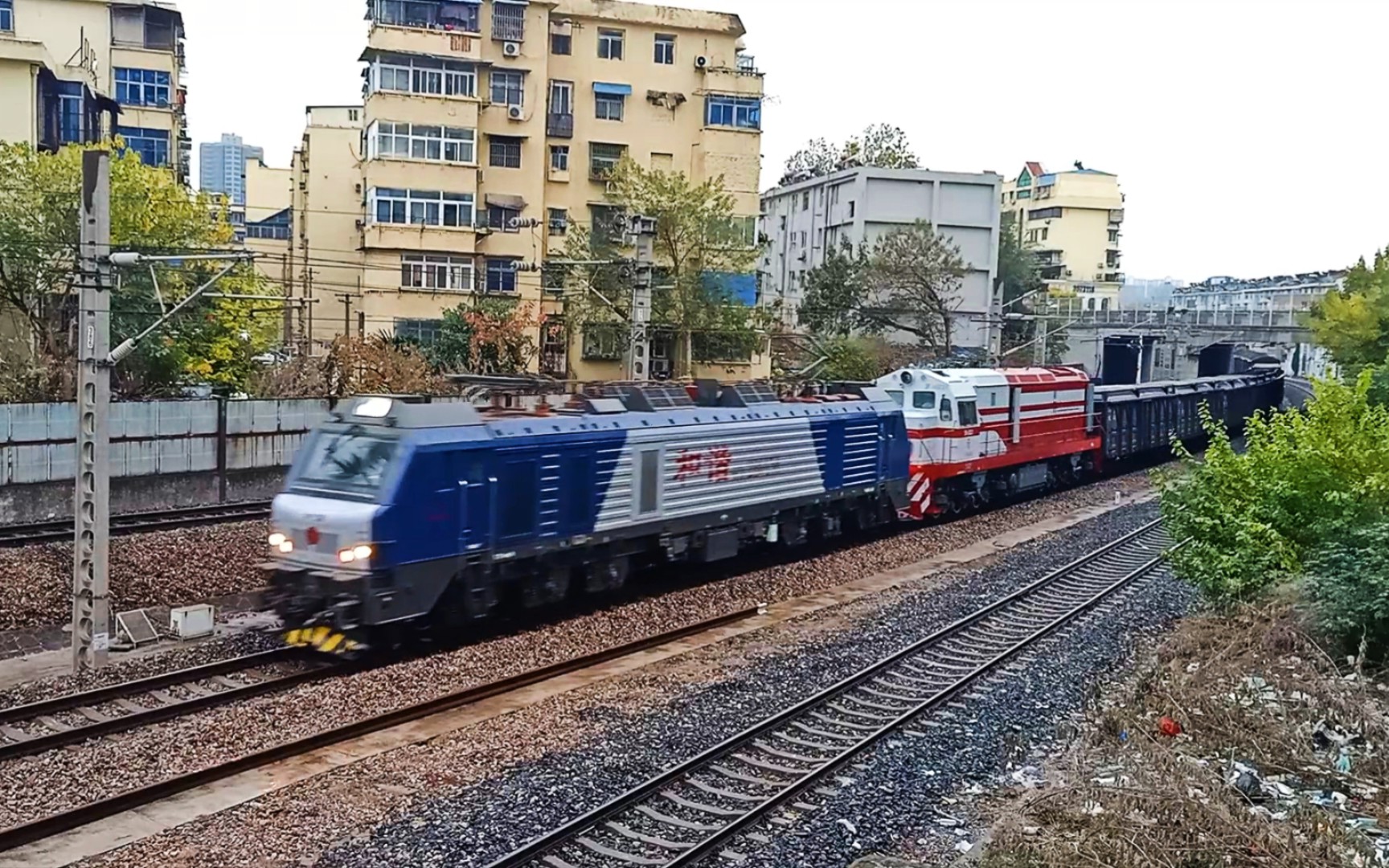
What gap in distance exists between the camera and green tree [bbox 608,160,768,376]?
34.1 metres

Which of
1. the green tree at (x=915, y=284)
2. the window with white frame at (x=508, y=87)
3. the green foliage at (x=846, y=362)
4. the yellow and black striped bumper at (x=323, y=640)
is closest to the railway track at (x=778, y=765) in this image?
the yellow and black striped bumper at (x=323, y=640)

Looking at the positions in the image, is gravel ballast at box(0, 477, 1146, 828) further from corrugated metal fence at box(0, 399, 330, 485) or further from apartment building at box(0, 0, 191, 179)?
apartment building at box(0, 0, 191, 179)

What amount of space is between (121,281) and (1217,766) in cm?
2304

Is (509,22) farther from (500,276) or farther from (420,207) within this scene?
(500,276)

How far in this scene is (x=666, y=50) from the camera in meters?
38.9

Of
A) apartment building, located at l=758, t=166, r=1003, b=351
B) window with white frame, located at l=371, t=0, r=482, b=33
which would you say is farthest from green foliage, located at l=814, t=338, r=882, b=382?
window with white frame, located at l=371, t=0, r=482, b=33

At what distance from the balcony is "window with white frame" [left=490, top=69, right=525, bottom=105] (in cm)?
173

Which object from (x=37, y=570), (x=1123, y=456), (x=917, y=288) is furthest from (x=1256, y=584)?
(x=917, y=288)

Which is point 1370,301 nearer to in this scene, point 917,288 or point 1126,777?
point 917,288

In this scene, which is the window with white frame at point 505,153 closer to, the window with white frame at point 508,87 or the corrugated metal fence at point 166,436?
the window with white frame at point 508,87

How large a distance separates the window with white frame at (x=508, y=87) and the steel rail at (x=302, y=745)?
2525cm

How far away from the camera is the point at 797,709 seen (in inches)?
465

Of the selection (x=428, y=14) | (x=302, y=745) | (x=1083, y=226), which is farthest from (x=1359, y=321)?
(x=1083, y=226)

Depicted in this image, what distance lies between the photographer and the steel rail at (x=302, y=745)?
880cm
